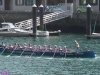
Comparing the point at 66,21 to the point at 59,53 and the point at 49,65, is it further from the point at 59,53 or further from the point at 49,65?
the point at 49,65

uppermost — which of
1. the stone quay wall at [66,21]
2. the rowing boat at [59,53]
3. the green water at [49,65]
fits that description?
the stone quay wall at [66,21]

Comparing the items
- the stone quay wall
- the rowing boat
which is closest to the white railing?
the stone quay wall

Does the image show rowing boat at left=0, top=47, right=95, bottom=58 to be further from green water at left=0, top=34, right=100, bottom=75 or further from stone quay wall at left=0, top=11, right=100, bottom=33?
stone quay wall at left=0, top=11, right=100, bottom=33

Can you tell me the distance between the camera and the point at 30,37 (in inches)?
3907

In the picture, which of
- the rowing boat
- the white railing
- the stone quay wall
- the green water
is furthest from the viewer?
the stone quay wall

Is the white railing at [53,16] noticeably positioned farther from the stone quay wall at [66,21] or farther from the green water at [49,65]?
the green water at [49,65]

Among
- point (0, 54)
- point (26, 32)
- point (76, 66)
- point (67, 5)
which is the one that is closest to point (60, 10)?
Result: point (67, 5)

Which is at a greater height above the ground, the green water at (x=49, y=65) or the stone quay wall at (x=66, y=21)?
the stone quay wall at (x=66, y=21)

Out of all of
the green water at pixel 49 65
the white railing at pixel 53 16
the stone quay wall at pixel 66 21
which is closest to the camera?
the green water at pixel 49 65

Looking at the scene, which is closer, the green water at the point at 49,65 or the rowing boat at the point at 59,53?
the green water at the point at 49,65

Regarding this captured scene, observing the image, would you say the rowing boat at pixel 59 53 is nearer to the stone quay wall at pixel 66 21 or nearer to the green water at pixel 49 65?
the green water at pixel 49 65

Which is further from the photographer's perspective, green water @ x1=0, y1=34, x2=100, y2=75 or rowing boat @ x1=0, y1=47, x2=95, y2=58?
rowing boat @ x1=0, y1=47, x2=95, y2=58

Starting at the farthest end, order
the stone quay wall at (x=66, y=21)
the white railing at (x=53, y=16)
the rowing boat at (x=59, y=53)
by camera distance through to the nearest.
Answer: the stone quay wall at (x=66, y=21), the white railing at (x=53, y=16), the rowing boat at (x=59, y=53)

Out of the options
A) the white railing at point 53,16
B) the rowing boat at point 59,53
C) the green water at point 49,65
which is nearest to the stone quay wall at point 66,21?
the white railing at point 53,16
